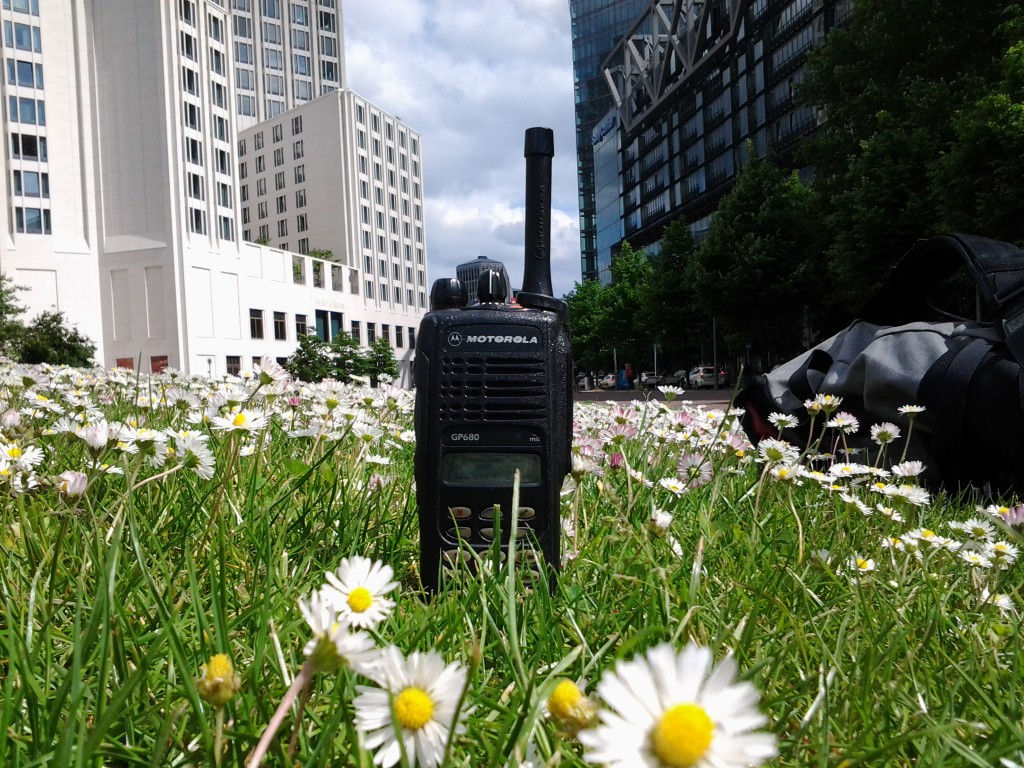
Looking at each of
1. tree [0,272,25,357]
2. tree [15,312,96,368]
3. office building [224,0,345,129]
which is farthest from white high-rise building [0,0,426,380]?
office building [224,0,345,129]

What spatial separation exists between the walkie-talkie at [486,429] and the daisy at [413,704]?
763 millimetres

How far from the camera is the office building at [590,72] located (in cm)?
9550

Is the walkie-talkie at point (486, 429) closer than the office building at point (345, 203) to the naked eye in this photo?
Yes

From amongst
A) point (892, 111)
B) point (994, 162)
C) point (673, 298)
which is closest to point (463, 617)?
point (994, 162)

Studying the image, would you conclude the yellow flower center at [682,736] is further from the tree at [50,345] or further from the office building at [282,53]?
the office building at [282,53]

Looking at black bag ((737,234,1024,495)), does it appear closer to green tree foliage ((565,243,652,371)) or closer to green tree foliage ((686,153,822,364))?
green tree foliage ((686,153,822,364))

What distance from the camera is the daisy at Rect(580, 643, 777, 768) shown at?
383 mm

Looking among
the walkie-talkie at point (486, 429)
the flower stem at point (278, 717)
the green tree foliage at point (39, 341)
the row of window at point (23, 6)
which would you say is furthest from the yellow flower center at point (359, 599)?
the row of window at point (23, 6)

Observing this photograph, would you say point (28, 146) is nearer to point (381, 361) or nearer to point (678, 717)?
point (381, 361)

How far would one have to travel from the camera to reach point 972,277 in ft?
11.1

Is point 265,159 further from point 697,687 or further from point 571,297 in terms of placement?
point 697,687

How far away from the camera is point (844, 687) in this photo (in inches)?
37.0

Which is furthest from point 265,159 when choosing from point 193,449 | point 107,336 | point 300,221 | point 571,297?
point 193,449

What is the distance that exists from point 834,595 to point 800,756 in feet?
2.12
